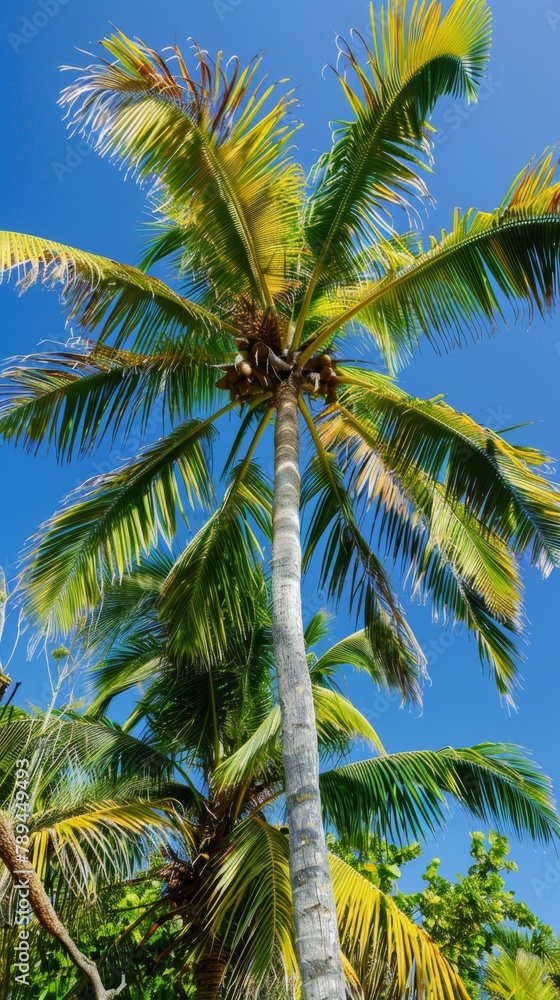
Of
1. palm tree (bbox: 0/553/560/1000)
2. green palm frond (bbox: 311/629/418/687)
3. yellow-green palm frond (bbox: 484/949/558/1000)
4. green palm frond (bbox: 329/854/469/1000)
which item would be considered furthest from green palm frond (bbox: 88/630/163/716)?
yellow-green palm frond (bbox: 484/949/558/1000)

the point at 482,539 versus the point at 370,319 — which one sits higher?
the point at 370,319

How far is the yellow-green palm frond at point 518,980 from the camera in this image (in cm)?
846

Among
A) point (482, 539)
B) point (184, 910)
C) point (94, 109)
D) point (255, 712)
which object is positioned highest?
point (94, 109)

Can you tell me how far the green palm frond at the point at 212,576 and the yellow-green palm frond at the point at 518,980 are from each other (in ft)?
16.6

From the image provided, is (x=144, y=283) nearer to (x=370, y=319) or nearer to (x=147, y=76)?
(x=147, y=76)

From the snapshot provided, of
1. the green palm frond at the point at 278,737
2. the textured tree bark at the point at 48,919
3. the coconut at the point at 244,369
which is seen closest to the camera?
the textured tree bark at the point at 48,919

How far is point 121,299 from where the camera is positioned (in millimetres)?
6230

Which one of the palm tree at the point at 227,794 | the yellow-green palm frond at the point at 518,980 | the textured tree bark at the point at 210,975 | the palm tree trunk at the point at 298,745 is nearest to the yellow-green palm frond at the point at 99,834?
the palm tree at the point at 227,794

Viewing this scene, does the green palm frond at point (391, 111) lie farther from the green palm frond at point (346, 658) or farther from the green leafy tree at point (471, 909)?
the green leafy tree at point (471, 909)

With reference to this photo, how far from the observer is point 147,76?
19.1ft

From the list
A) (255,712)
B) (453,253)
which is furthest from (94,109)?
(255,712)

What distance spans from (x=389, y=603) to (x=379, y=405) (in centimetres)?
191

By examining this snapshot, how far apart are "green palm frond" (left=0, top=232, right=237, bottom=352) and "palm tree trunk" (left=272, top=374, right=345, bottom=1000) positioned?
101 centimetres

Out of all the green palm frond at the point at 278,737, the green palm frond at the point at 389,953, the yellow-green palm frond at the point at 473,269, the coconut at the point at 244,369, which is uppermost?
the yellow-green palm frond at the point at 473,269
